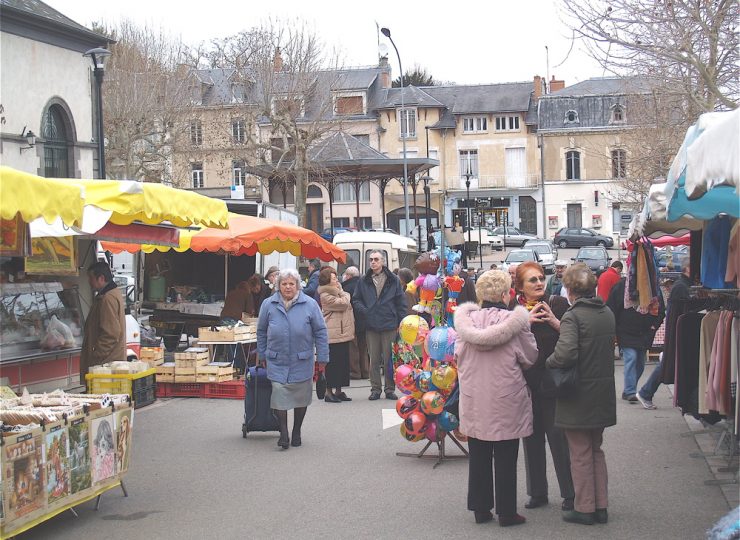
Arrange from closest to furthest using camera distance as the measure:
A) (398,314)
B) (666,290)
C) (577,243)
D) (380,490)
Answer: (380,490), (398,314), (666,290), (577,243)

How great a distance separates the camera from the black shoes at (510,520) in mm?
6754

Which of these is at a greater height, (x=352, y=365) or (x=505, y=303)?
(x=505, y=303)

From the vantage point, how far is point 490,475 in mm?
6777

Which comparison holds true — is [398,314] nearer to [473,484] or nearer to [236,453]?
[236,453]

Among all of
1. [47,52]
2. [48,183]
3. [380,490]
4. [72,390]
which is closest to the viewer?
[48,183]

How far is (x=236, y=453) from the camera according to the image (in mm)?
9781

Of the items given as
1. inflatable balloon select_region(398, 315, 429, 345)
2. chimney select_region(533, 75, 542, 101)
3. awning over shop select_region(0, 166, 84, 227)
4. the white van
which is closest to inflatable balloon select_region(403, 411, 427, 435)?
inflatable balloon select_region(398, 315, 429, 345)

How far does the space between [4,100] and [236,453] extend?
19493 millimetres

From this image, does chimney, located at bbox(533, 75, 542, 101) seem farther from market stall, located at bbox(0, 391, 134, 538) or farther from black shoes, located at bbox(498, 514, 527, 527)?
black shoes, located at bbox(498, 514, 527, 527)

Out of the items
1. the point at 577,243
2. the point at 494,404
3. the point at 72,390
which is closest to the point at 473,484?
the point at 494,404

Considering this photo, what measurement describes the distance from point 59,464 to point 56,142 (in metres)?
25.2

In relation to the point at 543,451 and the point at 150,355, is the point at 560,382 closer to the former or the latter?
the point at 543,451

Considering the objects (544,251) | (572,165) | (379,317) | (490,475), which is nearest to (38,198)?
(490,475)

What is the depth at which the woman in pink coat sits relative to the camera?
6.57m
